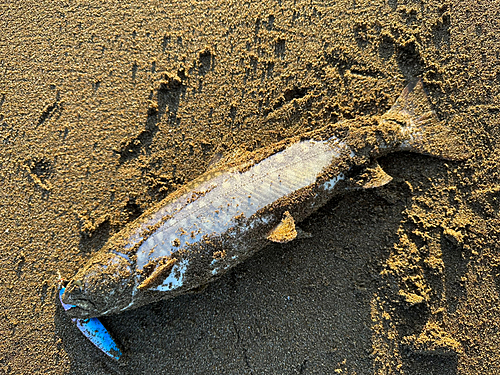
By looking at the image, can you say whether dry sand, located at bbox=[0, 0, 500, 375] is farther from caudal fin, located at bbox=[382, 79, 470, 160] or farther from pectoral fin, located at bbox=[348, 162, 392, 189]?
pectoral fin, located at bbox=[348, 162, 392, 189]

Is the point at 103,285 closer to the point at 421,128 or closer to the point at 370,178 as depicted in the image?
the point at 370,178

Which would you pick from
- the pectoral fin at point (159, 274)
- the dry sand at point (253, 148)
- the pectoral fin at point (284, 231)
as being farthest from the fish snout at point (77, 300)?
the pectoral fin at point (284, 231)

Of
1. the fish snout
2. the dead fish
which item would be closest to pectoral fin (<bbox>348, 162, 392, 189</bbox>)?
the dead fish

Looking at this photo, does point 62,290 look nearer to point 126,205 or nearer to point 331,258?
point 126,205

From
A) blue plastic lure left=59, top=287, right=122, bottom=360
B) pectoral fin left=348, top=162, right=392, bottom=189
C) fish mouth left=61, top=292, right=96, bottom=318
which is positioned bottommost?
blue plastic lure left=59, top=287, right=122, bottom=360

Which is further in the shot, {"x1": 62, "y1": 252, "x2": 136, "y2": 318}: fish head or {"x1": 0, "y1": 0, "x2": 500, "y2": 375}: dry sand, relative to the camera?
{"x1": 0, "y1": 0, "x2": 500, "y2": 375}: dry sand

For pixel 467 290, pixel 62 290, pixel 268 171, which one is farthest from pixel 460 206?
pixel 62 290

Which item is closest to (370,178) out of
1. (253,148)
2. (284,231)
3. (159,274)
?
(284,231)

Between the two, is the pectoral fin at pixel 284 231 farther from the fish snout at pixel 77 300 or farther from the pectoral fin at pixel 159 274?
the fish snout at pixel 77 300
